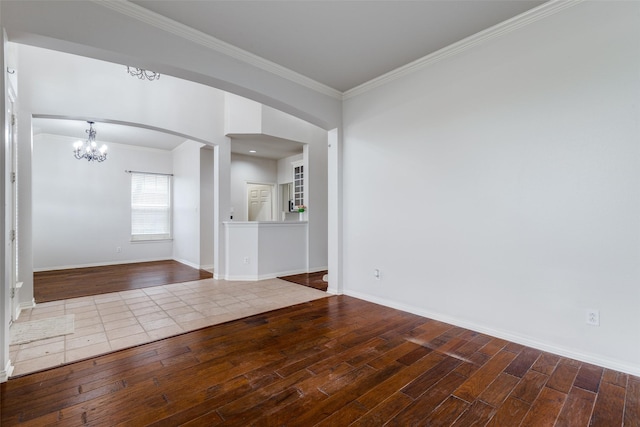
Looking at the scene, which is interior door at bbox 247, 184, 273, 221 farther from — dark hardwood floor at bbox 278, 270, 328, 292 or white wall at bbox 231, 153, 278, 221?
dark hardwood floor at bbox 278, 270, 328, 292

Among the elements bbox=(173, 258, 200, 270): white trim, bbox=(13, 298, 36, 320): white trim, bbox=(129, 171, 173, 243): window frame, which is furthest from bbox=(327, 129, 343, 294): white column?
bbox=(129, 171, 173, 243): window frame

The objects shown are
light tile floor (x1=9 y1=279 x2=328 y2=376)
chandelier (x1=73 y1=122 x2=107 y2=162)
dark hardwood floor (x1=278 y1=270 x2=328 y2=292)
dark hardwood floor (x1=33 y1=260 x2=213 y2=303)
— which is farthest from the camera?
chandelier (x1=73 y1=122 x2=107 y2=162)

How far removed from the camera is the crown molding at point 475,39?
2334 mm

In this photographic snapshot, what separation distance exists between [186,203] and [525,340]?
270 inches

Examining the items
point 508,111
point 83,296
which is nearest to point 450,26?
point 508,111

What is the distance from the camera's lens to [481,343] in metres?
2.53

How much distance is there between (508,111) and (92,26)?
3.54 m

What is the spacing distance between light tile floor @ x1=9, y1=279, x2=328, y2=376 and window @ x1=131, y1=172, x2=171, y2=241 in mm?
3321

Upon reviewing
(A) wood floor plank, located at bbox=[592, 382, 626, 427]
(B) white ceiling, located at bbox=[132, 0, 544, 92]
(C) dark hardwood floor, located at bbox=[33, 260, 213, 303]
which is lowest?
(C) dark hardwood floor, located at bbox=[33, 260, 213, 303]

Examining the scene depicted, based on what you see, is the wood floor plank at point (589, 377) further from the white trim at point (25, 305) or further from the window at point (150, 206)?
the window at point (150, 206)

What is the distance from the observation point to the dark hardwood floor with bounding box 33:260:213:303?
172 inches

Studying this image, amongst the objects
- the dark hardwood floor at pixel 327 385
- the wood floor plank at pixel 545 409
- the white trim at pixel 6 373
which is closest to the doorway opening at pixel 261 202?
the dark hardwood floor at pixel 327 385

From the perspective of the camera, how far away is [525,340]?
2492mm

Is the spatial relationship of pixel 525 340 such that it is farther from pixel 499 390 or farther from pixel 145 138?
pixel 145 138
